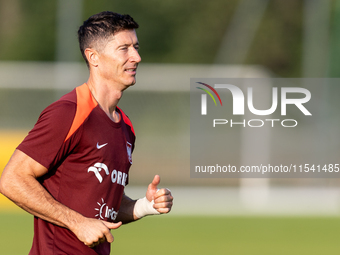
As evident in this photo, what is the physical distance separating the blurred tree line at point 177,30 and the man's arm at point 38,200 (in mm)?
19177

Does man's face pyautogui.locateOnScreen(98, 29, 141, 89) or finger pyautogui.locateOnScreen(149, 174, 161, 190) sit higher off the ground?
man's face pyautogui.locateOnScreen(98, 29, 141, 89)

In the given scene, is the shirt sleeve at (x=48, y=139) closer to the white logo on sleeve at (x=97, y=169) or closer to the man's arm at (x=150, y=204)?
the white logo on sleeve at (x=97, y=169)

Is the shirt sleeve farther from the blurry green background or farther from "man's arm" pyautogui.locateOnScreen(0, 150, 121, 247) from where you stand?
the blurry green background

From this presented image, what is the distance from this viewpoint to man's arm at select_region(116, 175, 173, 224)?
333 cm

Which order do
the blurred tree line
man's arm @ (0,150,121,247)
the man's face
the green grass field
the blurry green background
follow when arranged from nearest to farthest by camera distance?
man's arm @ (0,150,121,247), the man's face, the green grass field, the blurry green background, the blurred tree line

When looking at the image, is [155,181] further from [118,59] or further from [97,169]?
A: [118,59]

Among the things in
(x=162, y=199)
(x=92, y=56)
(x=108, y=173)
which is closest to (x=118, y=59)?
(x=92, y=56)

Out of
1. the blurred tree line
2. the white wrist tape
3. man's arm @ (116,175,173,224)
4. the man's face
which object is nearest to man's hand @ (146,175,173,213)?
man's arm @ (116,175,173,224)

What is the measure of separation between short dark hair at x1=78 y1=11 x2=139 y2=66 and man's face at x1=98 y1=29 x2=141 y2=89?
0.04 m

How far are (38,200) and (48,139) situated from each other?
0.31 m

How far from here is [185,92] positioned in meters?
14.6

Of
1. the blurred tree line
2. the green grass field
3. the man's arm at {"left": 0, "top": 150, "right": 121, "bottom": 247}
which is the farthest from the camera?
the blurred tree line

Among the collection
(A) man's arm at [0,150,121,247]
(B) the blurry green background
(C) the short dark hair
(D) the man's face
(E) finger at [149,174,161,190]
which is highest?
(B) the blurry green background

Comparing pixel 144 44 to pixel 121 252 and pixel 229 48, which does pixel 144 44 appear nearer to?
pixel 229 48
